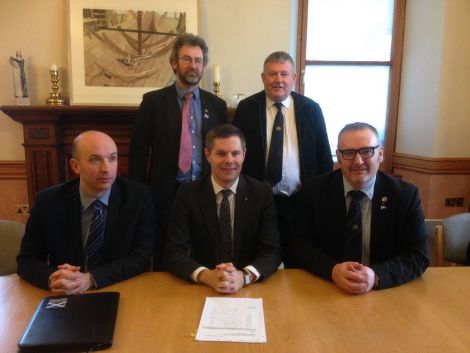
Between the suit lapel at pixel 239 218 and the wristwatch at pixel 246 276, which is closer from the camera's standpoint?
the wristwatch at pixel 246 276

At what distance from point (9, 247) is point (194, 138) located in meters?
1.10

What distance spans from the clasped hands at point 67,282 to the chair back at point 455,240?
72.9 inches

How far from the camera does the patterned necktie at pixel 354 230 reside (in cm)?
167

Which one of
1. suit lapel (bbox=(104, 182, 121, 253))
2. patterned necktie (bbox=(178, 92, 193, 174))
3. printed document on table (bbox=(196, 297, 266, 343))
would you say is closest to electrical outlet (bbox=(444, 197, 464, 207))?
patterned necktie (bbox=(178, 92, 193, 174))

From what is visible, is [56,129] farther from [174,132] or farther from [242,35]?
[242,35]

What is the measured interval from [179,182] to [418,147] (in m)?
2.58

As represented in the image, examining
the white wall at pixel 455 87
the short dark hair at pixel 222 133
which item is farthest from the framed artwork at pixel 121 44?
the white wall at pixel 455 87

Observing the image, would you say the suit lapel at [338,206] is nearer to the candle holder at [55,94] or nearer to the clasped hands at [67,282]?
the clasped hands at [67,282]

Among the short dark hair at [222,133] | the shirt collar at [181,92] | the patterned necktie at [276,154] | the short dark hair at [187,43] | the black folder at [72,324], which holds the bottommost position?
the black folder at [72,324]

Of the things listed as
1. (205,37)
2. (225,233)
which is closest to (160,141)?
(225,233)

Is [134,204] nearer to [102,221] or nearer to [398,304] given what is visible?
[102,221]

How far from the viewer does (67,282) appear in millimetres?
1380

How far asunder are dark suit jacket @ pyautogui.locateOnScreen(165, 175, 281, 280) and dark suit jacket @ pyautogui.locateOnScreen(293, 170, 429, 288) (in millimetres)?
147

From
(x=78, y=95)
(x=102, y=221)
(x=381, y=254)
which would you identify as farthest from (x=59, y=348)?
(x=78, y=95)
